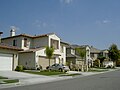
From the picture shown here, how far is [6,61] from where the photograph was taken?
36031mm

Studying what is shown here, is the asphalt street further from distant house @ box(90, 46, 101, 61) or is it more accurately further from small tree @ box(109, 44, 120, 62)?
distant house @ box(90, 46, 101, 61)

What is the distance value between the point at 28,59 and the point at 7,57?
10.3m


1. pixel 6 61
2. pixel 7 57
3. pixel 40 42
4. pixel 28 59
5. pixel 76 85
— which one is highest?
pixel 40 42

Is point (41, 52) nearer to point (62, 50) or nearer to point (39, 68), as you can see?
point (39, 68)

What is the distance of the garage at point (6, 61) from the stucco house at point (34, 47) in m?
6.85

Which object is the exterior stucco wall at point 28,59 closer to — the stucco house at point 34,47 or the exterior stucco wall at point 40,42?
the stucco house at point 34,47

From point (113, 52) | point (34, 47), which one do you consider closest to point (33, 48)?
point (34, 47)

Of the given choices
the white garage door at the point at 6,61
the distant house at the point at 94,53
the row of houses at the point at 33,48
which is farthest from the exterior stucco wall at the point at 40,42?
the distant house at the point at 94,53

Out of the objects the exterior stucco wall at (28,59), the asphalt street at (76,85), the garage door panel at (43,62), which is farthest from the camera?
the garage door panel at (43,62)

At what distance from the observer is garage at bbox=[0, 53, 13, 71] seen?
3516 centimetres

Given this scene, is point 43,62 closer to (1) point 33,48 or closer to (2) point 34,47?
(1) point 33,48

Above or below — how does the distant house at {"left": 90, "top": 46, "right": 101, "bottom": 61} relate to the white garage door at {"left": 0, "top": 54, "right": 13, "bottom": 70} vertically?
above

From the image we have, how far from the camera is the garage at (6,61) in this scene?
35.2m

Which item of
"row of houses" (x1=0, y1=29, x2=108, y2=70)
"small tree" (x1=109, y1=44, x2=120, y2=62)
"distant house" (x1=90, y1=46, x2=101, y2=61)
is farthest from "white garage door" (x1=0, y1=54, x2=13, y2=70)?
"distant house" (x1=90, y1=46, x2=101, y2=61)
